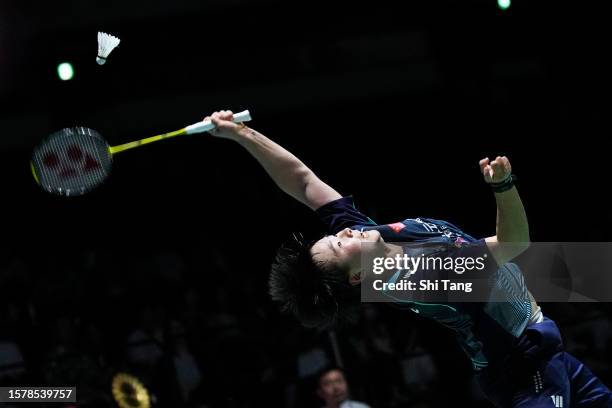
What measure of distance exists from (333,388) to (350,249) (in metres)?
2.69

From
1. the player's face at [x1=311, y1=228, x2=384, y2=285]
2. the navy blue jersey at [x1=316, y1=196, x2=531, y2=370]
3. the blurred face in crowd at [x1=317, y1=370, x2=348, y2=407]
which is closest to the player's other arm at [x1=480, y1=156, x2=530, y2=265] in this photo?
the navy blue jersey at [x1=316, y1=196, x2=531, y2=370]

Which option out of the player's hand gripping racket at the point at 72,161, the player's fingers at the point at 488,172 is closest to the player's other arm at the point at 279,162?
the player's hand gripping racket at the point at 72,161

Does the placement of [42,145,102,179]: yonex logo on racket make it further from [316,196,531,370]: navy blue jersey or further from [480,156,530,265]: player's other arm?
[480,156,530,265]: player's other arm

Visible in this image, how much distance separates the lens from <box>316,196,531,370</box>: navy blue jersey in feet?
15.1

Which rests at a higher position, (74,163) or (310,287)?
(74,163)

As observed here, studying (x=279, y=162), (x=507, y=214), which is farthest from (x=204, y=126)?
(x=507, y=214)

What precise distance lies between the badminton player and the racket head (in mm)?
1022

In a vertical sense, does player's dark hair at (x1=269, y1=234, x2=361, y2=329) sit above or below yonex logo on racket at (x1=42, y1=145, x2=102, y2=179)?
below

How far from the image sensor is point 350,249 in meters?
4.63

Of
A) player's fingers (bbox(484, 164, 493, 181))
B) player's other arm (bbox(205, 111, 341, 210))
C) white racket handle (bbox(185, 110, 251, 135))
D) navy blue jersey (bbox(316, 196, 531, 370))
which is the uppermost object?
white racket handle (bbox(185, 110, 251, 135))

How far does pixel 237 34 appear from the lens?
920cm

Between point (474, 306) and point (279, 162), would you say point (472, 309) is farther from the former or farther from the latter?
point (279, 162)

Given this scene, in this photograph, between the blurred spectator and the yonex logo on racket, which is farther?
the blurred spectator

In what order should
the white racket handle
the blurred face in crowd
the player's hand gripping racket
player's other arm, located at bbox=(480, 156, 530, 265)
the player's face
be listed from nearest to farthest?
player's other arm, located at bbox=(480, 156, 530, 265) < the player's face < the white racket handle < the player's hand gripping racket < the blurred face in crowd
